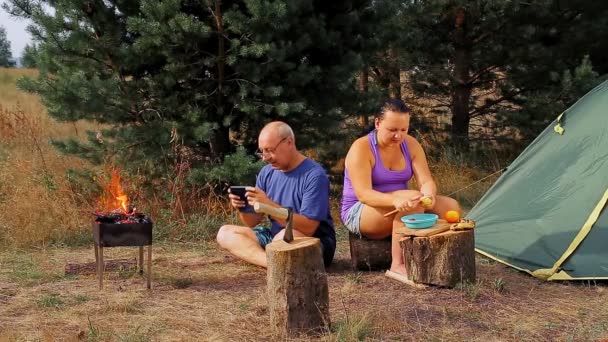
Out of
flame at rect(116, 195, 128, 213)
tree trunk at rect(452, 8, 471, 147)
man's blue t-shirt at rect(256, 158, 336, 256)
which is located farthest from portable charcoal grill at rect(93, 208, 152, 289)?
tree trunk at rect(452, 8, 471, 147)

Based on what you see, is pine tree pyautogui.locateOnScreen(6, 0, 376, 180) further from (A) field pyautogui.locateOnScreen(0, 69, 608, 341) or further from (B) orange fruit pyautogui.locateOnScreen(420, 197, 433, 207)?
(B) orange fruit pyautogui.locateOnScreen(420, 197, 433, 207)

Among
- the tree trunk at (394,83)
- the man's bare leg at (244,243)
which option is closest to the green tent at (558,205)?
the man's bare leg at (244,243)

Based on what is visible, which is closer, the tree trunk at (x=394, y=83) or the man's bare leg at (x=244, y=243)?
the man's bare leg at (x=244, y=243)

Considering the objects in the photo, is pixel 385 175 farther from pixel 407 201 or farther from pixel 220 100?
pixel 220 100

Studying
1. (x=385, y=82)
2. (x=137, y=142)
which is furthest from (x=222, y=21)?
(x=385, y=82)

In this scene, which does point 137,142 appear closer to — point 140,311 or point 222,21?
point 222,21

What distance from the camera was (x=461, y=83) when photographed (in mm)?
9602

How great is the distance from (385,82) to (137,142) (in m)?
4.52

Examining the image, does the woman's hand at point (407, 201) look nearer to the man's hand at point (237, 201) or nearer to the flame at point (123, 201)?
the man's hand at point (237, 201)

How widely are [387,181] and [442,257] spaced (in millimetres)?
676

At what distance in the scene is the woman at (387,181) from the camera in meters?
4.37

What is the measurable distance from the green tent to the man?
145 cm

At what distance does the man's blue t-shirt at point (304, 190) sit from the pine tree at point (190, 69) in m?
1.72

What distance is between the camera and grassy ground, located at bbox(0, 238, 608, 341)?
355 cm
